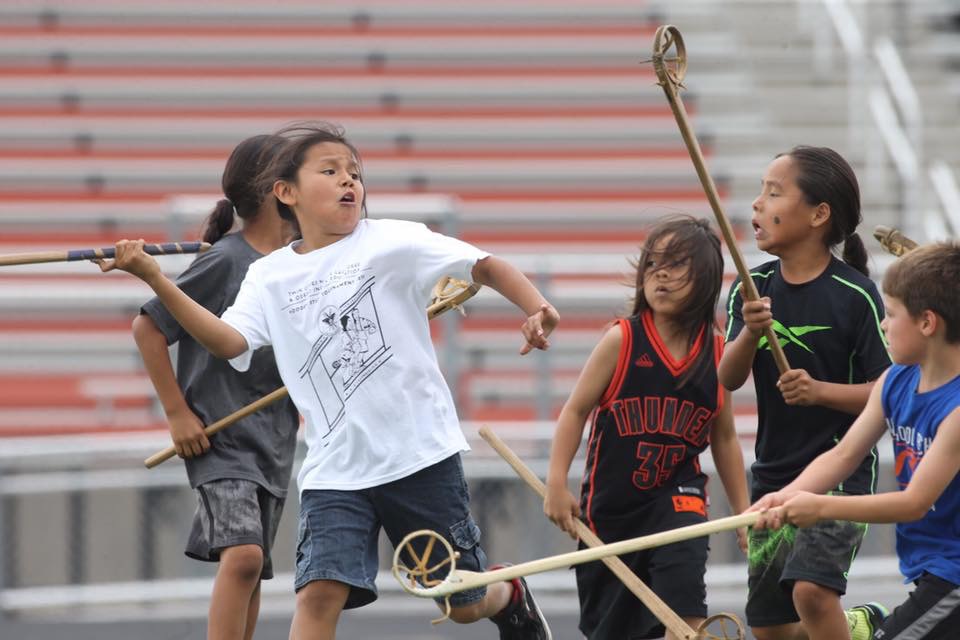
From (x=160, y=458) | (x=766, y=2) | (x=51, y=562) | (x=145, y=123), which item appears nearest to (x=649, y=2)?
(x=766, y=2)

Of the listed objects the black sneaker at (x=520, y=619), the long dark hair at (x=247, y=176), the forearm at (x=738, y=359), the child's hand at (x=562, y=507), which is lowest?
the black sneaker at (x=520, y=619)

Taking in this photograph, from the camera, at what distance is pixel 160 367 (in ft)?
15.1

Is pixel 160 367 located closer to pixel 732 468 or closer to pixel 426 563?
pixel 426 563

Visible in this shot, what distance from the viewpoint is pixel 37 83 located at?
1240 centimetres

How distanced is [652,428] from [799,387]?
1.31 ft

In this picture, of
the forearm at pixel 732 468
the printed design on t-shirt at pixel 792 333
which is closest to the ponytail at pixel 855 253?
the printed design on t-shirt at pixel 792 333

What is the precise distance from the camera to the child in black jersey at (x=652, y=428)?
4.28m

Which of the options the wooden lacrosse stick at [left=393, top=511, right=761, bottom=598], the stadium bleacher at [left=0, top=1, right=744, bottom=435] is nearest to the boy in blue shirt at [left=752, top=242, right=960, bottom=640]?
the wooden lacrosse stick at [left=393, top=511, right=761, bottom=598]

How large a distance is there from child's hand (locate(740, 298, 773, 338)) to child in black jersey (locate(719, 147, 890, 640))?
38 millimetres

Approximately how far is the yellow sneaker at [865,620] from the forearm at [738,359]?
864 mm

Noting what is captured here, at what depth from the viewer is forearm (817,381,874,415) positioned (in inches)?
165

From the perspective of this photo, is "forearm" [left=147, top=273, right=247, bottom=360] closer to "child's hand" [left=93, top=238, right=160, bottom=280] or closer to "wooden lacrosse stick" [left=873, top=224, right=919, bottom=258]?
"child's hand" [left=93, top=238, right=160, bottom=280]

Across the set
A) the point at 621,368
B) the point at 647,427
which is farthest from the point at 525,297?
the point at 647,427

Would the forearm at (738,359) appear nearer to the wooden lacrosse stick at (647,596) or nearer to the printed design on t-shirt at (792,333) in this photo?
the printed design on t-shirt at (792,333)
